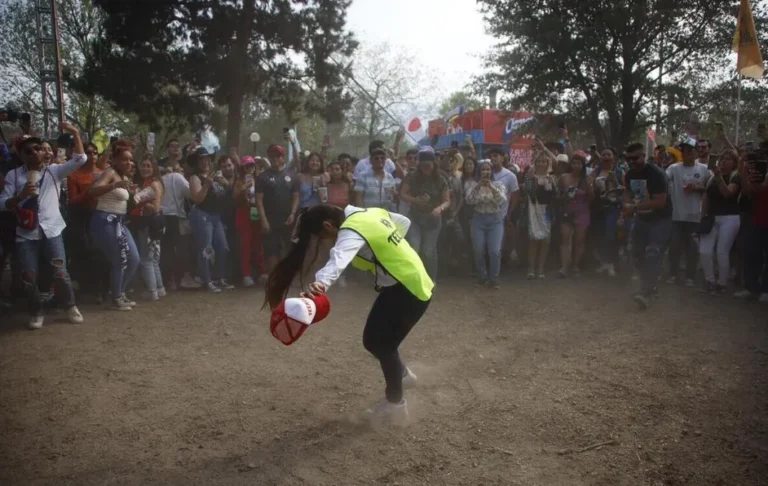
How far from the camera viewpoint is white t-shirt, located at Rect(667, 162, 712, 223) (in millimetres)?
8031

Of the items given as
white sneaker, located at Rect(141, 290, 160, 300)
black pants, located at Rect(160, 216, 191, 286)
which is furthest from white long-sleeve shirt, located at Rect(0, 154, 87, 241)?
black pants, located at Rect(160, 216, 191, 286)

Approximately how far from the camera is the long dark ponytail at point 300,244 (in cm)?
381

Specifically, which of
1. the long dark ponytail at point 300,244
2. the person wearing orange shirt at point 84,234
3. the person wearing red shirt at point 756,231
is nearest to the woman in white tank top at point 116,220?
the person wearing orange shirt at point 84,234

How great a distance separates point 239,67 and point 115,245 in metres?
11.4

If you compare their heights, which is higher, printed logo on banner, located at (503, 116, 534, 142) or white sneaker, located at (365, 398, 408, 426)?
printed logo on banner, located at (503, 116, 534, 142)

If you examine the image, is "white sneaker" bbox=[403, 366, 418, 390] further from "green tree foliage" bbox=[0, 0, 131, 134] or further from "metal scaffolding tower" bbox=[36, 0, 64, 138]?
"green tree foliage" bbox=[0, 0, 131, 134]

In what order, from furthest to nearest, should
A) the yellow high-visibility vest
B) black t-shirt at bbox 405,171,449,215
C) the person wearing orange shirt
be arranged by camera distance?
black t-shirt at bbox 405,171,449,215 → the person wearing orange shirt → the yellow high-visibility vest

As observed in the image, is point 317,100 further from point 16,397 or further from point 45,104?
point 16,397

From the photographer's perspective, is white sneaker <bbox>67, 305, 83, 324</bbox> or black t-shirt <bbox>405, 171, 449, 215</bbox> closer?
white sneaker <bbox>67, 305, 83, 324</bbox>

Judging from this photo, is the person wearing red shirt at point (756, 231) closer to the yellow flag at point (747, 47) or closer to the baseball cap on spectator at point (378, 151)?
the yellow flag at point (747, 47)

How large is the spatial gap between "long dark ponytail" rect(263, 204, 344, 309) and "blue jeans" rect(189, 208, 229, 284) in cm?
458

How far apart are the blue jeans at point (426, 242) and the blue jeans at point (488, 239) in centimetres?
68

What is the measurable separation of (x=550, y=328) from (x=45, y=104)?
624 inches

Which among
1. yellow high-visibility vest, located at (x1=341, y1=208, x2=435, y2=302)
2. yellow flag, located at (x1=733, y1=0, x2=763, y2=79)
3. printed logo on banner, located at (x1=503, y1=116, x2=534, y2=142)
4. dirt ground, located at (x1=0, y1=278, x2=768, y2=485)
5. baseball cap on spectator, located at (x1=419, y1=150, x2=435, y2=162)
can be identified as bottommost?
dirt ground, located at (x1=0, y1=278, x2=768, y2=485)
